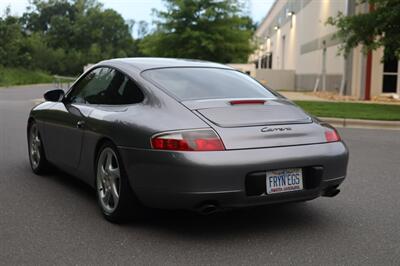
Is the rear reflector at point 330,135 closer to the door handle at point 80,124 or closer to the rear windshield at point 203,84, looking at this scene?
the rear windshield at point 203,84

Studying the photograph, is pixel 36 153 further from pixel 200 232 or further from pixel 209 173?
pixel 209 173

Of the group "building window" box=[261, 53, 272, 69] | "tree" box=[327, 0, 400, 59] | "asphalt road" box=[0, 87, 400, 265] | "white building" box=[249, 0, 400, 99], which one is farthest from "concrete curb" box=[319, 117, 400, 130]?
"building window" box=[261, 53, 272, 69]

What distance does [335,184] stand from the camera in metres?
4.64

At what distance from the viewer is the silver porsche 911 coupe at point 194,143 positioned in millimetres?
4129

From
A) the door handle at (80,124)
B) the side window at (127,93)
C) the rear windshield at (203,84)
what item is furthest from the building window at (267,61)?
the side window at (127,93)

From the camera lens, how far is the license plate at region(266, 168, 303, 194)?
4.26 metres

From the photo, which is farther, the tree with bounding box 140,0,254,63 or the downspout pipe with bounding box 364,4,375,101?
the tree with bounding box 140,0,254,63

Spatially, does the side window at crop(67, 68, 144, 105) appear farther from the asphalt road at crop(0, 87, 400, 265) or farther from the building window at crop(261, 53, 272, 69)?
the building window at crop(261, 53, 272, 69)

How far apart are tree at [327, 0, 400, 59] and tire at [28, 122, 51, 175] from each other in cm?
1326

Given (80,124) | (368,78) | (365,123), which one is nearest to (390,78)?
(368,78)

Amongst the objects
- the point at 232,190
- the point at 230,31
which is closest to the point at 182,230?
the point at 232,190

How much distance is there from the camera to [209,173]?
405cm

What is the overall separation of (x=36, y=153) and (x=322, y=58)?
29773 mm

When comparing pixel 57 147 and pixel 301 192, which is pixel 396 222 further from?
pixel 57 147
